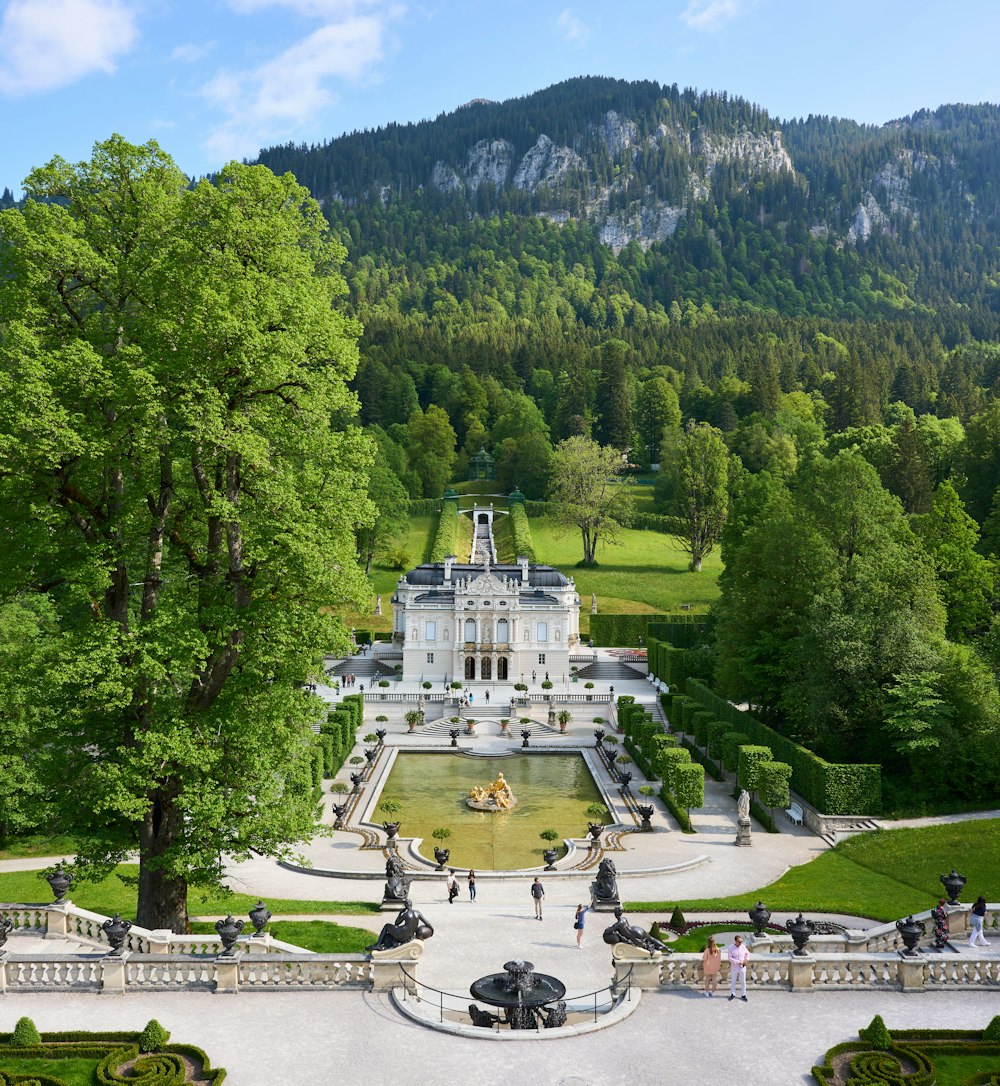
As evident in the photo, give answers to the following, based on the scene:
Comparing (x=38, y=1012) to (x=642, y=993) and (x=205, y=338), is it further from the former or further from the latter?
(x=205, y=338)

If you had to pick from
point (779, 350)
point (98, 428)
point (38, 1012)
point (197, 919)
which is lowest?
point (197, 919)

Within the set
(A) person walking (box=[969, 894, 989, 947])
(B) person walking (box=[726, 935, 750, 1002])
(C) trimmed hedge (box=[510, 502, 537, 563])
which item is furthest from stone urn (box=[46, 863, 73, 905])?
(C) trimmed hedge (box=[510, 502, 537, 563])

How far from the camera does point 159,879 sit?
1011 inches

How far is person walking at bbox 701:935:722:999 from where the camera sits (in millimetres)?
23031

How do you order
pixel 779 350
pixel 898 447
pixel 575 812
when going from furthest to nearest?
pixel 779 350
pixel 898 447
pixel 575 812

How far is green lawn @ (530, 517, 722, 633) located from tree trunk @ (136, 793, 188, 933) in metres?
75.6

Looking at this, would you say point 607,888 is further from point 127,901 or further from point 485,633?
point 485,633

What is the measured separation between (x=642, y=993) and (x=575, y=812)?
26643 millimetres

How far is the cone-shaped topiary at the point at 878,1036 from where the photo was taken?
20.1 metres

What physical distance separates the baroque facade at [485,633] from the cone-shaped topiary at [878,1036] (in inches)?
2650

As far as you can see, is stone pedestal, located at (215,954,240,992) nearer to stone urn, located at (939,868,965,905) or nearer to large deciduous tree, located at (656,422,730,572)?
stone urn, located at (939,868,965,905)

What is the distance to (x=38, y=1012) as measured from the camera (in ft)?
72.0

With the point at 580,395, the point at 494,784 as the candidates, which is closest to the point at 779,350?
the point at 580,395

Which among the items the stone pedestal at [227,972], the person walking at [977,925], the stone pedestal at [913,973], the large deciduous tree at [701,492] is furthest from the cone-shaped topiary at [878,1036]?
the large deciduous tree at [701,492]
